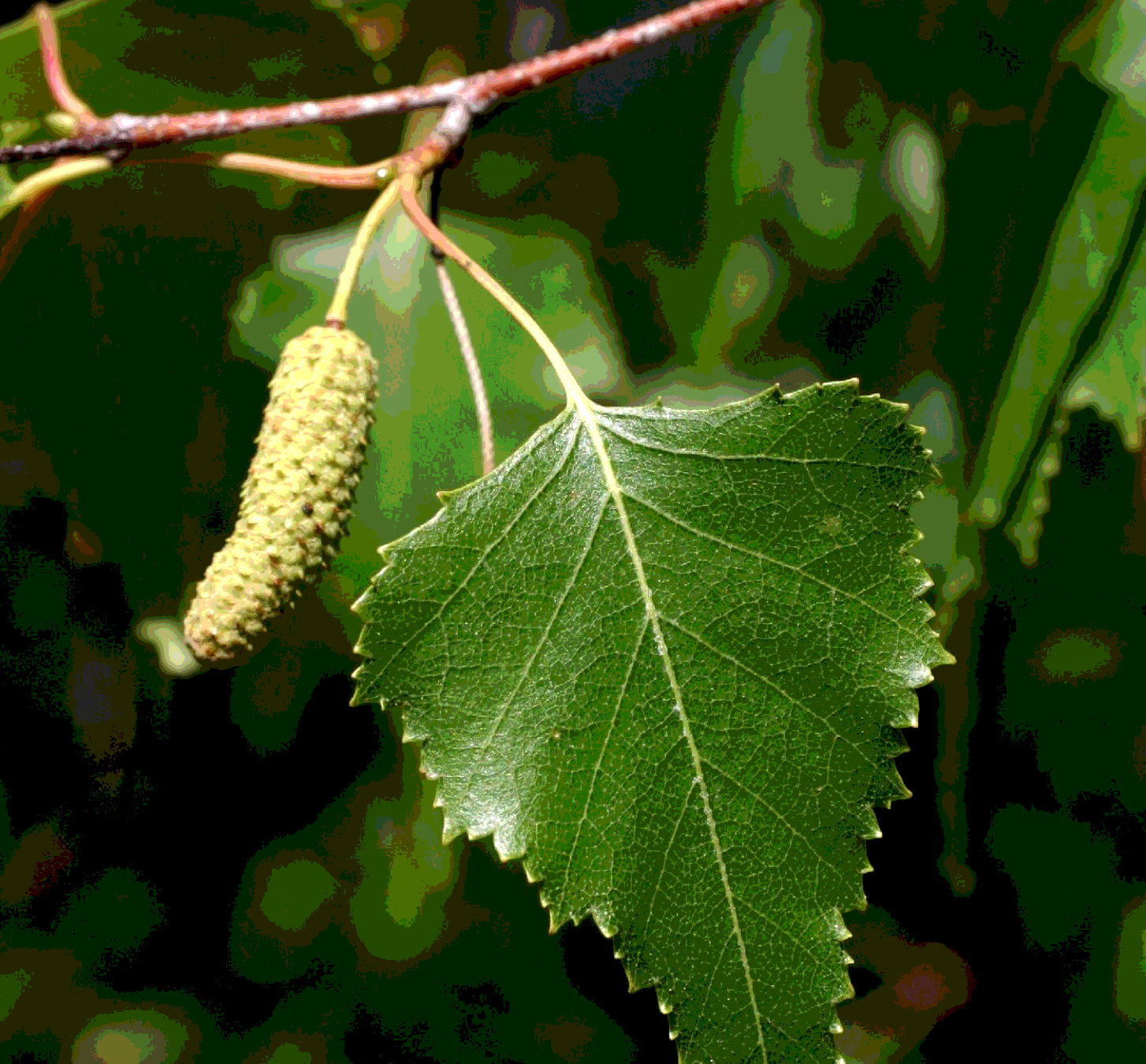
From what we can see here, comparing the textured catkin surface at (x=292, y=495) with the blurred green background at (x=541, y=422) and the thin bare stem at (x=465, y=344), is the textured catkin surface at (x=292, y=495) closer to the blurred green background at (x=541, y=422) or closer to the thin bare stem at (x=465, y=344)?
the thin bare stem at (x=465, y=344)

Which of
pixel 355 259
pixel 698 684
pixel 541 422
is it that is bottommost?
pixel 541 422

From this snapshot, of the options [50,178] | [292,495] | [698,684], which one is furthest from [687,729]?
[50,178]

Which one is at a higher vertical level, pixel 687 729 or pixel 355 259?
pixel 355 259

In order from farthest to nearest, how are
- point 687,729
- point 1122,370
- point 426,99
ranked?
point 1122,370 → point 426,99 → point 687,729

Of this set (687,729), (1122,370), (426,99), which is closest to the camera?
(687,729)

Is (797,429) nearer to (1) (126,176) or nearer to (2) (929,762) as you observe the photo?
(2) (929,762)

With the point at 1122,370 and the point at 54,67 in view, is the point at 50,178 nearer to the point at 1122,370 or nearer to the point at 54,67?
the point at 54,67

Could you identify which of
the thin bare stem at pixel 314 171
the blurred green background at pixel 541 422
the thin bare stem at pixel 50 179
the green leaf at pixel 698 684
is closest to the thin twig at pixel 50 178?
the thin bare stem at pixel 50 179
